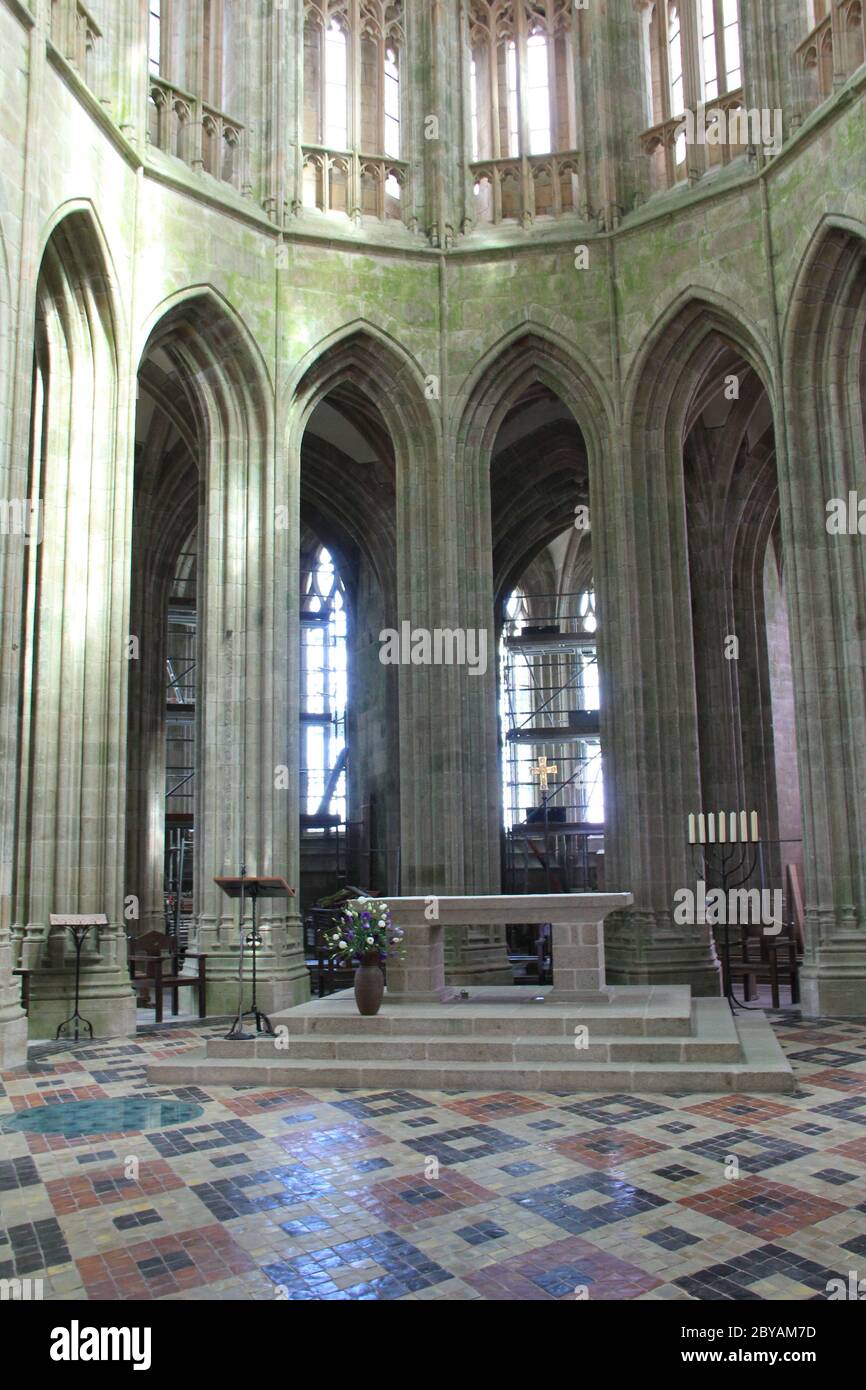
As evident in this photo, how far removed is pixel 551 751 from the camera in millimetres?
27875

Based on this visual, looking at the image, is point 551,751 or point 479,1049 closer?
point 479,1049

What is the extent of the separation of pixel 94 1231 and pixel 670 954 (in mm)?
Answer: 9663

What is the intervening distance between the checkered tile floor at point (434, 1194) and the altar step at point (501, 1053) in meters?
0.26

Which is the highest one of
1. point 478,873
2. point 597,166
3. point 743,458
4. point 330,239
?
point 597,166

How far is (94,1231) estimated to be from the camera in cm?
531

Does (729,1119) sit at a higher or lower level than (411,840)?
lower

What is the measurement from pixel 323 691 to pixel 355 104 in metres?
12.4

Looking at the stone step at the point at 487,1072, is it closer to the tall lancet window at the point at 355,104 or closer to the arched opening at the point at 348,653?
the arched opening at the point at 348,653

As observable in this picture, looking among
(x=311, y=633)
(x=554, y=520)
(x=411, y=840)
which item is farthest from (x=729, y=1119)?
(x=311, y=633)

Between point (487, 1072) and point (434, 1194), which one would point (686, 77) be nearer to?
point (487, 1072)

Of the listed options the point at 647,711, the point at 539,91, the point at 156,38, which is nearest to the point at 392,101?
the point at 539,91

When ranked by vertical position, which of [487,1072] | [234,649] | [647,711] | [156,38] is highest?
[156,38]

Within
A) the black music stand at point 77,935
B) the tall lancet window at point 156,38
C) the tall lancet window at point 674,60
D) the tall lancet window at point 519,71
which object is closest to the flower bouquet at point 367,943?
the black music stand at point 77,935

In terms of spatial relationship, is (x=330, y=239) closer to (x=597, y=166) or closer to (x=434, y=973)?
(x=597, y=166)
